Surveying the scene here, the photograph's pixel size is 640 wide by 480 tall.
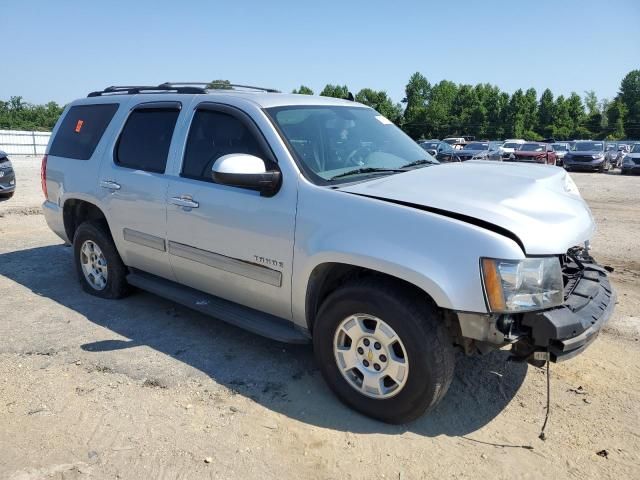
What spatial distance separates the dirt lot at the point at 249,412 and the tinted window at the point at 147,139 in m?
1.38

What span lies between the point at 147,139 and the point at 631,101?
10914 cm

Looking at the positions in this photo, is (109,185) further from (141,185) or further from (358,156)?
(358,156)

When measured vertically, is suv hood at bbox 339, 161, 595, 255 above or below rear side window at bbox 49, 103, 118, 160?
below

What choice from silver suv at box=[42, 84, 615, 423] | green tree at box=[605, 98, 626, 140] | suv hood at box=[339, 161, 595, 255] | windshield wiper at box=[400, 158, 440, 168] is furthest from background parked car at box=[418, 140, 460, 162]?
green tree at box=[605, 98, 626, 140]

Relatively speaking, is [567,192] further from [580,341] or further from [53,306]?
[53,306]

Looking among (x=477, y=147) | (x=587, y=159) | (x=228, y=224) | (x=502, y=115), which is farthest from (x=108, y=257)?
(x=502, y=115)

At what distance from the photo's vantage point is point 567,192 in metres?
3.60

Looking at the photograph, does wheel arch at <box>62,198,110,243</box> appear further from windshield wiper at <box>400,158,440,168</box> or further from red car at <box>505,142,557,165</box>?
red car at <box>505,142,557,165</box>

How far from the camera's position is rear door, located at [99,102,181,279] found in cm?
428

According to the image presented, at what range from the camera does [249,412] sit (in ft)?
10.5

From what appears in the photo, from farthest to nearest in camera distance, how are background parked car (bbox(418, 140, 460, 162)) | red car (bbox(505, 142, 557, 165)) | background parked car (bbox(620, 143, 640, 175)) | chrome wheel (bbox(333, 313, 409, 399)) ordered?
red car (bbox(505, 142, 557, 165)) < background parked car (bbox(620, 143, 640, 175)) < background parked car (bbox(418, 140, 460, 162)) < chrome wheel (bbox(333, 313, 409, 399))

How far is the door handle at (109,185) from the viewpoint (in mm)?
4621

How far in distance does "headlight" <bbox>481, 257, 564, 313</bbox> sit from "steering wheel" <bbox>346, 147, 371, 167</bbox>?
140 centimetres

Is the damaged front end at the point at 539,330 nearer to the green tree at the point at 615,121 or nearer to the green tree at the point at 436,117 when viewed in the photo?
the green tree at the point at 436,117
